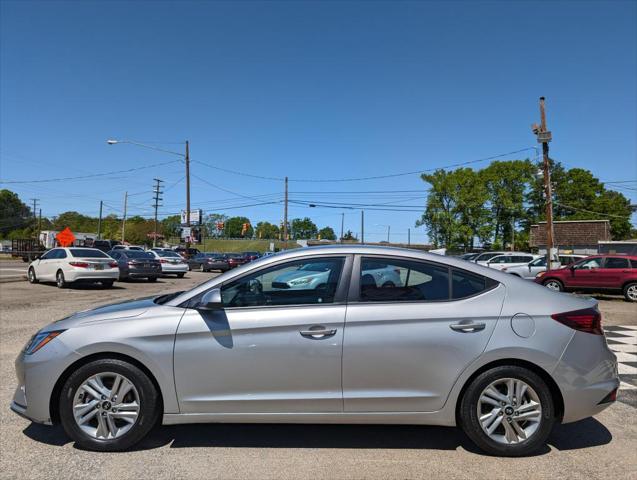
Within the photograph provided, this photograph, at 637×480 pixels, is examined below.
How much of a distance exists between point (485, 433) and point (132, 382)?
2.67 metres

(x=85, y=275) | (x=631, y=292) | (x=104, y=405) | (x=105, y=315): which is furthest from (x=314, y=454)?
(x=631, y=292)

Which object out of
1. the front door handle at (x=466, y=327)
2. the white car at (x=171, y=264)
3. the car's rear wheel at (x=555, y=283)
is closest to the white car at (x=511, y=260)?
the car's rear wheel at (x=555, y=283)

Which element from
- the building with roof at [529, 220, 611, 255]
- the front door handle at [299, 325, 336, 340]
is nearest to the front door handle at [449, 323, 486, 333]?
the front door handle at [299, 325, 336, 340]

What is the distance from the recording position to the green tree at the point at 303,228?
6300 inches

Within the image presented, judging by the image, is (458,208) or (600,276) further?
(458,208)

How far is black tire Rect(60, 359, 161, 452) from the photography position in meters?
3.43

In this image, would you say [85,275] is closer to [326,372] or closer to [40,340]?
[40,340]

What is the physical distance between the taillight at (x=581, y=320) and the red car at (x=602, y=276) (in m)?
13.4

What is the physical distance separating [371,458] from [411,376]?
27.0 inches

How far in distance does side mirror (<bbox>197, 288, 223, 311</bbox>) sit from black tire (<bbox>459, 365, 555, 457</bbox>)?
198cm

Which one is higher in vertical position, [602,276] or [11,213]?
[11,213]

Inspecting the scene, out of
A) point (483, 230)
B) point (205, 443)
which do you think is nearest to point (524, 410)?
point (205, 443)

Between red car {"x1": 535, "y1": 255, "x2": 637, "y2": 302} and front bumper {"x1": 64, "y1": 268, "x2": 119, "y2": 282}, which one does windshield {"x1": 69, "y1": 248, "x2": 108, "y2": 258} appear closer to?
front bumper {"x1": 64, "y1": 268, "x2": 119, "y2": 282}

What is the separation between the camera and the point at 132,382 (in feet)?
11.3
